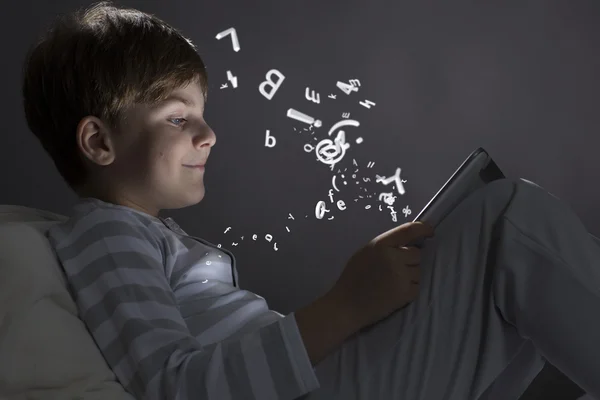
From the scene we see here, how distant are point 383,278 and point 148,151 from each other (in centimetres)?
40

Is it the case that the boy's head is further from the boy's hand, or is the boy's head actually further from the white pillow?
the boy's hand

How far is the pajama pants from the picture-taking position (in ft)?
2.10

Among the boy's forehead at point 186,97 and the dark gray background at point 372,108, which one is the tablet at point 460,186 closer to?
the boy's forehead at point 186,97

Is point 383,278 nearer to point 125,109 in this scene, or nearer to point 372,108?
point 125,109

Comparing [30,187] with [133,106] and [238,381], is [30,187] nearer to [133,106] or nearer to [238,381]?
[133,106]

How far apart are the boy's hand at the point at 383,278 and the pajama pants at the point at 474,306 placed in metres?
0.02

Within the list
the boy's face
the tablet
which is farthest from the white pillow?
the tablet

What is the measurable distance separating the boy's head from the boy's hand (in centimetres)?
34

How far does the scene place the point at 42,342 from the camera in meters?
0.68

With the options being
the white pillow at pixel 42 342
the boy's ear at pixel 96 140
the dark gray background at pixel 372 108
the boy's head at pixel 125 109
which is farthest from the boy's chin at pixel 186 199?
the dark gray background at pixel 372 108

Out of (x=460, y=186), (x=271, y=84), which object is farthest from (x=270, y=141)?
(x=460, y=186)

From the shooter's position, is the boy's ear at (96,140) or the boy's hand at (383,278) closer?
the boy's hand at (383,278)

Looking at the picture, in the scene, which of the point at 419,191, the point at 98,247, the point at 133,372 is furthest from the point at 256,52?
the point at 133,372

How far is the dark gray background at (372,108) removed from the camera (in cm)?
137
